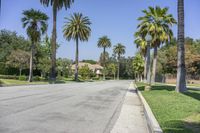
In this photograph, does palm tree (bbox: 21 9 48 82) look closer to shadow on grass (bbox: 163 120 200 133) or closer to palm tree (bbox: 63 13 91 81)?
palm tree (bbox: 63 13 91 81)

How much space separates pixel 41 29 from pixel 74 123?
43180 mm

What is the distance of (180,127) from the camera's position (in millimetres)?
8469

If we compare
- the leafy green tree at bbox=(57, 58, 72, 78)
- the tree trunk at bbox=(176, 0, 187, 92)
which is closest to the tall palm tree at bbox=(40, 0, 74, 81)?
the tree trunk at bbox=(176, 0, 187, 92)

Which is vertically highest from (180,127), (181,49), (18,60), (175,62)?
(175,62)

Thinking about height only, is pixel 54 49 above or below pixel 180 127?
above

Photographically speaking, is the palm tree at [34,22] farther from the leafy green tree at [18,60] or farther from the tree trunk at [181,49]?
the tree trunk at [181,49]

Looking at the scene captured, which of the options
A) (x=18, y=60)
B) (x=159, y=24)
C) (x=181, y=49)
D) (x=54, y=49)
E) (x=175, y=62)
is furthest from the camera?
(x=175, y=62)

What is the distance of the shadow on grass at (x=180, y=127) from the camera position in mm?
7953

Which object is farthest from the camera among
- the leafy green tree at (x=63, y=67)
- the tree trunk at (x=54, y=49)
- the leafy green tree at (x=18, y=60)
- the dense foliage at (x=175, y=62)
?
the leafy green tree at (x=63, y=67)

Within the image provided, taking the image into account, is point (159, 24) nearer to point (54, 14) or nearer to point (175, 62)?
point (54, 14)

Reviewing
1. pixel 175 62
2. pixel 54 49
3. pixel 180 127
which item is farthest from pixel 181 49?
pixel 175 62

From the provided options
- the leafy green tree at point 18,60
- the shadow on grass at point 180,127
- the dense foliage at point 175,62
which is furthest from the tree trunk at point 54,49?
the shadow on grass at point 180,127

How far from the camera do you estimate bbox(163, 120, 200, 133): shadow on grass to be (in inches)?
313

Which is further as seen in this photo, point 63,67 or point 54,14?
point 63,67
